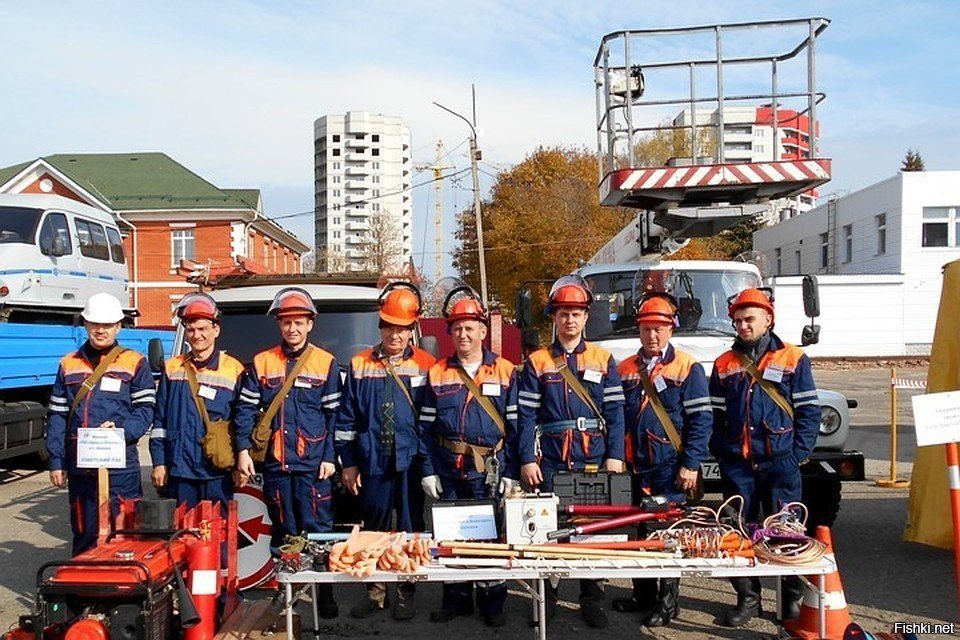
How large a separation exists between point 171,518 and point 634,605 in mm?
2960

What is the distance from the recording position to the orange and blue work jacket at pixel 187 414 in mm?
5262

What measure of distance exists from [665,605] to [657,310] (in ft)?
6.00

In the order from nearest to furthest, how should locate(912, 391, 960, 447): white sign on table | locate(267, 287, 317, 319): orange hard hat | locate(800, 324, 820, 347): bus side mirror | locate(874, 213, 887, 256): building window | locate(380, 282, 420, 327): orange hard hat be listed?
Result: locate(912, 391, 960, 447): white sign on table, locate(267, 287, 317, 319): orange hard hat, locate(380, 282, 420, 327): orange hard hat, locate(800, 324, 820, 347): bus side mirror, locate(874, 213, 887, 256): building window

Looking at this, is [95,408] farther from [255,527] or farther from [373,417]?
[373,417]

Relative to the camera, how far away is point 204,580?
468 centimetres

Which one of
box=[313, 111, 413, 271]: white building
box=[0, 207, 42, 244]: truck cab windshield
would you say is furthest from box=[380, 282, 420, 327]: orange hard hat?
box=[313, 111, 413, 271]: white building

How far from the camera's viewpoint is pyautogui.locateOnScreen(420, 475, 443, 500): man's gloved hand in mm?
5230

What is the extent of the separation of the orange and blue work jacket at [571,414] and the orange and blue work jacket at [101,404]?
2.45 meters

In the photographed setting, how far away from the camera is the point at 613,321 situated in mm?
7586

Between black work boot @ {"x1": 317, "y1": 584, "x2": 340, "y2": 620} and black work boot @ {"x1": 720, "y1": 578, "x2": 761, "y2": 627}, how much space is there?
8.17ft

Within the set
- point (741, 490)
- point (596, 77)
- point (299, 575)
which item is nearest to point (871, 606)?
point (741, 490)

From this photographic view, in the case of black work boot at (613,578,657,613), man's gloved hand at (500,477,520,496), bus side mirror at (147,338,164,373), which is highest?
bus side mirror at (147,338,164,373)

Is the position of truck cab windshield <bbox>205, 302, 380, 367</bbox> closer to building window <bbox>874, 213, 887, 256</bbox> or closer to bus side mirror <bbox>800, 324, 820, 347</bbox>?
bus side mirror <bbox>800, 324, 820, 347</bbox>

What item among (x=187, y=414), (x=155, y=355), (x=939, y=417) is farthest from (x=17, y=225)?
(x=939, y=417)
